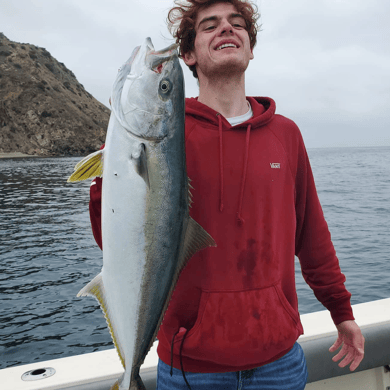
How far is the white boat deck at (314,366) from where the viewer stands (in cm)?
296

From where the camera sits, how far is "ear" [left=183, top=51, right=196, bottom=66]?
2.75m

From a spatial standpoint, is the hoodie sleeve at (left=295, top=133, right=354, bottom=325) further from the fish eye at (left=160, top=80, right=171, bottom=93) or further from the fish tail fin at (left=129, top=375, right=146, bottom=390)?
the fish tail fin at (left=129, top=375, right=146, bottom=390)

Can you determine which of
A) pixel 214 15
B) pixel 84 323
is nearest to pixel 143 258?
pixel 214 15

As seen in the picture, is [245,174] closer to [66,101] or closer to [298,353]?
[298,353]

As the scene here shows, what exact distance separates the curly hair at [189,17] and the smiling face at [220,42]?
43mm

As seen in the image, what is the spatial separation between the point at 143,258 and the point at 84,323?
7131 millimetres

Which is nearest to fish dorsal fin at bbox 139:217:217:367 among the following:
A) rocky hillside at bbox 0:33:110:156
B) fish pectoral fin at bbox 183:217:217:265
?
fish pectoral fin at bbox 183:217:217:265

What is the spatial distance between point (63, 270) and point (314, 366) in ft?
31.6

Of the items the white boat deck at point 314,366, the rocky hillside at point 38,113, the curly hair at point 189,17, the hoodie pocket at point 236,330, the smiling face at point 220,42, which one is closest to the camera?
the hoodie pocket at point 236,330

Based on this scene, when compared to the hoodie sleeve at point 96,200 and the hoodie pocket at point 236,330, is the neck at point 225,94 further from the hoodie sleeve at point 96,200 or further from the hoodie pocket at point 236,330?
the hoodie pocket at point 236,330

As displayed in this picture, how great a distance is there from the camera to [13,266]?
12.0 m

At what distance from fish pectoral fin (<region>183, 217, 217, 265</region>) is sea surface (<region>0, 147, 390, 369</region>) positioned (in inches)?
240

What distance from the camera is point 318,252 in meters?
2.71

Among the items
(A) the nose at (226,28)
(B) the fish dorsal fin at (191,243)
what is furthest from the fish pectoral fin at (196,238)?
(A) the nose at (226,28)
